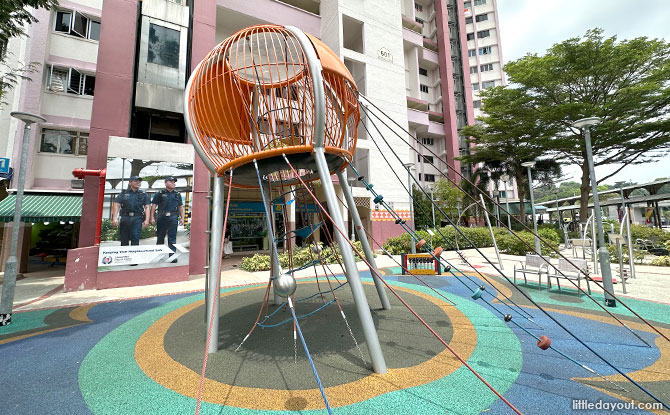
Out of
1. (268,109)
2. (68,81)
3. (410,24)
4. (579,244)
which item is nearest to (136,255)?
(268,109)

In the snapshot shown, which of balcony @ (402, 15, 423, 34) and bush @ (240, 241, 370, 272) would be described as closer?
bush @ (240, 241, 370, 272)

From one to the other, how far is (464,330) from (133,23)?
1686 cm

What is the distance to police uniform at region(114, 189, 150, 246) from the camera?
32.8 feet

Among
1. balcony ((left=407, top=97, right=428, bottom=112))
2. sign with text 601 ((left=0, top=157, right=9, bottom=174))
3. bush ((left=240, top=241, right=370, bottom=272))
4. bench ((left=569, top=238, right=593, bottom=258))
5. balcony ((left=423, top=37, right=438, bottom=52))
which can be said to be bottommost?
bush ((left=240, top=241, right=370, bottom=272))

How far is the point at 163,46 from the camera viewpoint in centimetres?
1205

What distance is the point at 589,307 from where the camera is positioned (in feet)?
20.6

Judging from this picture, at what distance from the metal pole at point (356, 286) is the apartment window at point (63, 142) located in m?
18.1

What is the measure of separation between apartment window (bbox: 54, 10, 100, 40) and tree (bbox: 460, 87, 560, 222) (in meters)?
32.3

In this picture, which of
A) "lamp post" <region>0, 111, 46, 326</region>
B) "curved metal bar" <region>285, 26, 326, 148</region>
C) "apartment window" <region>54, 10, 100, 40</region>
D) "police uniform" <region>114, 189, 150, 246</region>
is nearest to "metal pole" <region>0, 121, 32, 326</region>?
"lamp post" <region>0, 111, 46, 326</region>

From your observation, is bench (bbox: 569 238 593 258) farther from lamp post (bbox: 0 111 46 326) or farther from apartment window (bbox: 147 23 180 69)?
apartment window (bbox: 147 23 180 69)

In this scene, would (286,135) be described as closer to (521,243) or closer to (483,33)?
(521,243)

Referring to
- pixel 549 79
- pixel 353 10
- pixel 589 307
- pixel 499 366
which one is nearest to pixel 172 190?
A: pixel 499 366

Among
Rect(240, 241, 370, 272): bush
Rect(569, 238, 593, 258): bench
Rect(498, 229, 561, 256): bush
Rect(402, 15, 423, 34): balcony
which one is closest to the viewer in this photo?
Rect(569, 238, 593, 258): bench

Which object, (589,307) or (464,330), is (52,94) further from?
(589,307)
